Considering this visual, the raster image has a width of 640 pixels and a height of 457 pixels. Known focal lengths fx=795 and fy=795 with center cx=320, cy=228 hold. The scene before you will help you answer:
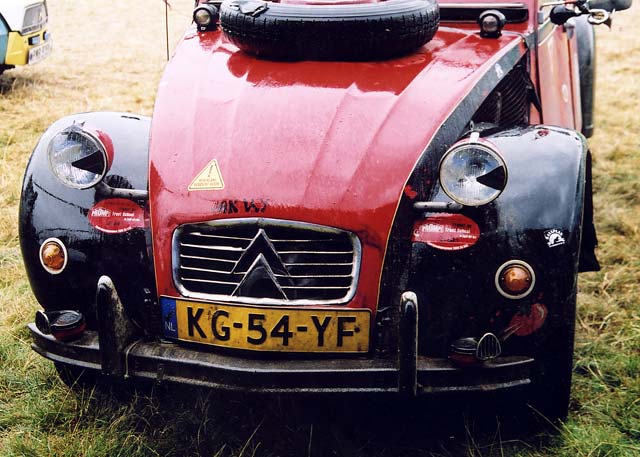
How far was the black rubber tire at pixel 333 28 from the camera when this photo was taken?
298cm

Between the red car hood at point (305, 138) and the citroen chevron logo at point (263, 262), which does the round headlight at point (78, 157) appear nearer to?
the red car hood at point (305, 138)

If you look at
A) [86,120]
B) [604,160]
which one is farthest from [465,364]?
[604,160]

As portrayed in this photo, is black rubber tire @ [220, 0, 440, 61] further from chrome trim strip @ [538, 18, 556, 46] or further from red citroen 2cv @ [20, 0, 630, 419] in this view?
chrome trim strip @ [538, 18, 556, 46]

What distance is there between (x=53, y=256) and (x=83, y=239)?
0.13m

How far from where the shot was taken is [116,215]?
2.80 metres

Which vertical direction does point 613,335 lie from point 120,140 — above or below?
below

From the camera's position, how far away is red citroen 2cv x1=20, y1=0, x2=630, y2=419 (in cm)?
254

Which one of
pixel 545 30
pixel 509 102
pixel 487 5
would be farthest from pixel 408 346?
pixel 545 30

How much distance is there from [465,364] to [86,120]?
1714 millimetres

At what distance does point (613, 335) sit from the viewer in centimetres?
370

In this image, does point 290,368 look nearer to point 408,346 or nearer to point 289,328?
point 289,328

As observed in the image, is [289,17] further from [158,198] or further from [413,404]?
[413,404]

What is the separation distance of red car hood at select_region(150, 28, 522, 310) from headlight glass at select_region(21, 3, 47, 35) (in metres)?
5.82

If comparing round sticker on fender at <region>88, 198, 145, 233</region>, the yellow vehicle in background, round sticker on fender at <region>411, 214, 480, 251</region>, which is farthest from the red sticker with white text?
the yellow vehicle in background
